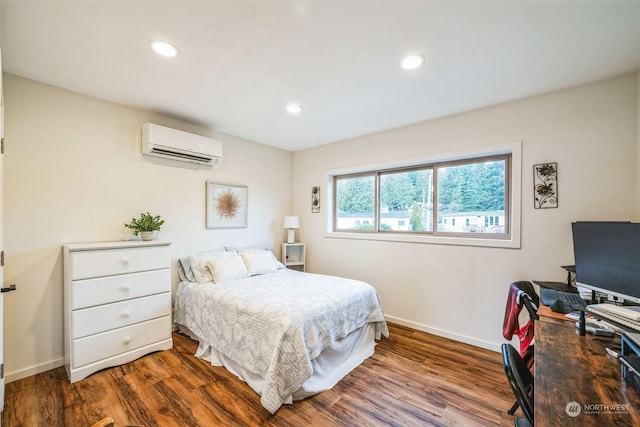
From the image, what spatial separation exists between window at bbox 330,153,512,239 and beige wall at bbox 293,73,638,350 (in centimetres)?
23

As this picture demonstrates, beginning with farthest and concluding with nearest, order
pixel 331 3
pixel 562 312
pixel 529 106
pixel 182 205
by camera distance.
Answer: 1. pixel 182 205
2. pixel 529 106
3. pixel 562 312
4. pixel 331 3

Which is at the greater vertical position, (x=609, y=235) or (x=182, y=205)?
(x=182, y=205)

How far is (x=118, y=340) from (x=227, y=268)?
1.11m

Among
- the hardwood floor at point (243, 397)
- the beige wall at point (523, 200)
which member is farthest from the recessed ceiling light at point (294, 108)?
the hardwood floor at point (243, 397)

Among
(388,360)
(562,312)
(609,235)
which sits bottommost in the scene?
(388,360)

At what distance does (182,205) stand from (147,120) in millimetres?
988

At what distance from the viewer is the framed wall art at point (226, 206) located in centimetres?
343

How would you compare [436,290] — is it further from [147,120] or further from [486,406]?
[147,120]

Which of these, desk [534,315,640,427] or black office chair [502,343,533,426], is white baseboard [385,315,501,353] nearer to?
desk [534,315,640,427]

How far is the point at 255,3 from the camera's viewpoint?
143cm

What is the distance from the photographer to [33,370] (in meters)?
2.24

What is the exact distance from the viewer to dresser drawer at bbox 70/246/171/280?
2.18 m

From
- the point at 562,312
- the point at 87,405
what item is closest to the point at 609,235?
the point at 562,312
